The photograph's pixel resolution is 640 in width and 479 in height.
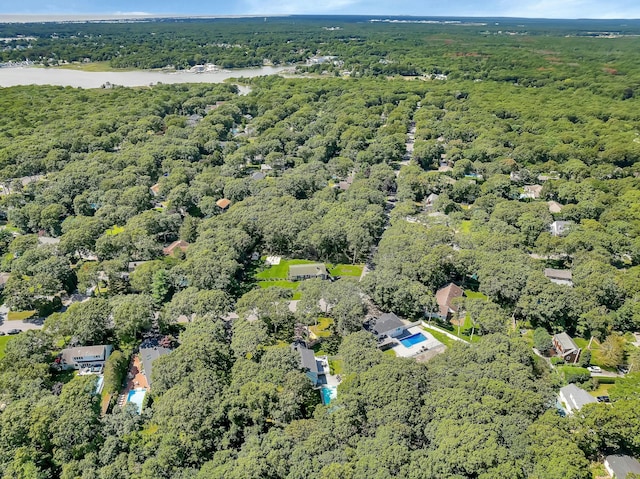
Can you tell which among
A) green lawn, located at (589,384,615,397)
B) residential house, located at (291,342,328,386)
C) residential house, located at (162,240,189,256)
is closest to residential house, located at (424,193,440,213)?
green lawn, located at (589,384,615,397)

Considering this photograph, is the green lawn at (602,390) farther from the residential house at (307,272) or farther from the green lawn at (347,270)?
the residential house at (307,272)

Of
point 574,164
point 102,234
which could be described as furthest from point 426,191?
point 102,234

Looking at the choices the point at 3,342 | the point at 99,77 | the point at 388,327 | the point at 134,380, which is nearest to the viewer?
the point at 134,380

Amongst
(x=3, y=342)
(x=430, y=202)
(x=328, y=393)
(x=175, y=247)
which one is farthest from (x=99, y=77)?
(x=328, y=393)

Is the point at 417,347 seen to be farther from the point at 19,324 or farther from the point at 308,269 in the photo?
the point at 19,324

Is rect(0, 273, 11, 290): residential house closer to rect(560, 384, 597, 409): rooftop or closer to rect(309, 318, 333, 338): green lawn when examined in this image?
rect(309, 318, 333, 338): green lawn

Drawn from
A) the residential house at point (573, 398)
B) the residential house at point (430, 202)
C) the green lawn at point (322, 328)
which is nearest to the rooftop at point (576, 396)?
the residential house at point (573, 398)
